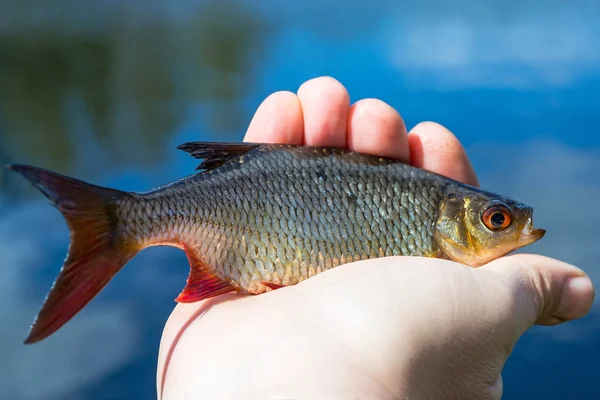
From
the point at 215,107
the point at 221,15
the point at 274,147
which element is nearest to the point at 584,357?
the point at 274,147

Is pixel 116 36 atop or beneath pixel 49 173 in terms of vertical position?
atop

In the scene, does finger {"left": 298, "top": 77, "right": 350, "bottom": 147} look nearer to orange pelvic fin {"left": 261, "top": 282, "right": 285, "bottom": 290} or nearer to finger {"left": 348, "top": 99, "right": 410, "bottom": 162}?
finger {"left": 348, "top": 99, "right": 410, "bottom": 162}

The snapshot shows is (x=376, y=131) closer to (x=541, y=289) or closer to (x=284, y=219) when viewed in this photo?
(x=284, y=219)

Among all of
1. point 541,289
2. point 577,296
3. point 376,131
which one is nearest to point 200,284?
point 376,131

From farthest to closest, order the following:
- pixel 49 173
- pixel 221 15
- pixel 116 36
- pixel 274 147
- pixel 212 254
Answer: pixel 221 15 → pixel 116 36 → pixel 274 147 → pixel 212 254 → pixel 49 173

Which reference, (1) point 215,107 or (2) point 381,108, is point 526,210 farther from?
(1) point 215,107
